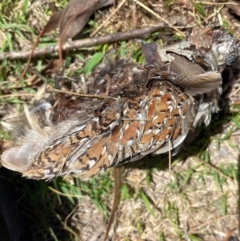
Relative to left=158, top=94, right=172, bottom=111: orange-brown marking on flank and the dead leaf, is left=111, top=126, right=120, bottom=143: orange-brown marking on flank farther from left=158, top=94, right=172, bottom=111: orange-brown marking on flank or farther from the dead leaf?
the dead leaf

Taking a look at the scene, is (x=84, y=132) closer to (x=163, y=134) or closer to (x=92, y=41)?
(x=163, y=134)

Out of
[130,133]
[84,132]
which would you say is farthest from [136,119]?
[84,132]

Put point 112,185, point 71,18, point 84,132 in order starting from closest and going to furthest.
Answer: point 84,132 → point 71,18 → point 112,185

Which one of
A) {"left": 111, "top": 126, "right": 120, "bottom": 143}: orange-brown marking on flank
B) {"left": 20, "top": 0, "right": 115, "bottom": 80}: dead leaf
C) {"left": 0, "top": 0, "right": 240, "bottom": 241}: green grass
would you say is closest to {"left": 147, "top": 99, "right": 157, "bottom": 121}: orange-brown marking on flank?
{"left": 111, "top": 126, "right": 120, "bottom": 143}: orange-brown marking on flank

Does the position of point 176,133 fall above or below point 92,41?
below

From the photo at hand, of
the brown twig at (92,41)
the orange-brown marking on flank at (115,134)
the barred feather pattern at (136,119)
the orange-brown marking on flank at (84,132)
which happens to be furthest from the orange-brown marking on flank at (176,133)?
the brown twig at (92,41)

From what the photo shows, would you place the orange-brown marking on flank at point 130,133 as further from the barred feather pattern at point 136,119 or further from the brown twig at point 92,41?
the brown twig at point 92,41
